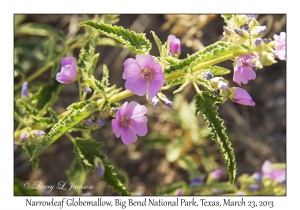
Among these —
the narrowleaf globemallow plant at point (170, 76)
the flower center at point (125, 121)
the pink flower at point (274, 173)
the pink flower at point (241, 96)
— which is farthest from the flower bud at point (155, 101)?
the pink flower at point (274, 173)

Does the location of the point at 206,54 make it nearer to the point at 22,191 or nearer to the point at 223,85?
the point at 223,85

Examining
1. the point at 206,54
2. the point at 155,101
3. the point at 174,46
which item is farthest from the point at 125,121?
the point at 206,54

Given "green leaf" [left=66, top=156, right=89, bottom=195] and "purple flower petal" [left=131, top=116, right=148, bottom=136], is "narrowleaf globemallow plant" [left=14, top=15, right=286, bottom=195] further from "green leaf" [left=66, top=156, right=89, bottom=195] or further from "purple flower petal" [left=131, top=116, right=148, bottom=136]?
"green leaf" [left=66, top=156, right=89, bottom=195]

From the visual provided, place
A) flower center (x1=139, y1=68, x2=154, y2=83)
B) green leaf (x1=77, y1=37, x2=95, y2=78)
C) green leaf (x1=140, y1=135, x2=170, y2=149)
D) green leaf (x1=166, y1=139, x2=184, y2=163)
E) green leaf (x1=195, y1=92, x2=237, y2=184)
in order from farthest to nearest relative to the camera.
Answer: green leaf (x1=140, y1=135, x2=170, y2=149)
green leaf (x1=166, y1=139, x2=184, y2=163)
green leaf (x1=77, y1=37, x2=95, y2=78)
flower center (x1=139, y1=68, x2=154, y2=83)
green leaf (x1=195, y1=92, x2=237, y2=184)

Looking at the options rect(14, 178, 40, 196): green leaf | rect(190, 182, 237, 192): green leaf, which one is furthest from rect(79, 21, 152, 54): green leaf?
rect(14, 178, 40, 196): green leaf

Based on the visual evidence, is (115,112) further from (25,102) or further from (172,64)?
(25,102)

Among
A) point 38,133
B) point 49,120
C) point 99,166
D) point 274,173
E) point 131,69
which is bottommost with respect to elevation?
point 274,173

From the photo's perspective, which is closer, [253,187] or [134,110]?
[134,110]
